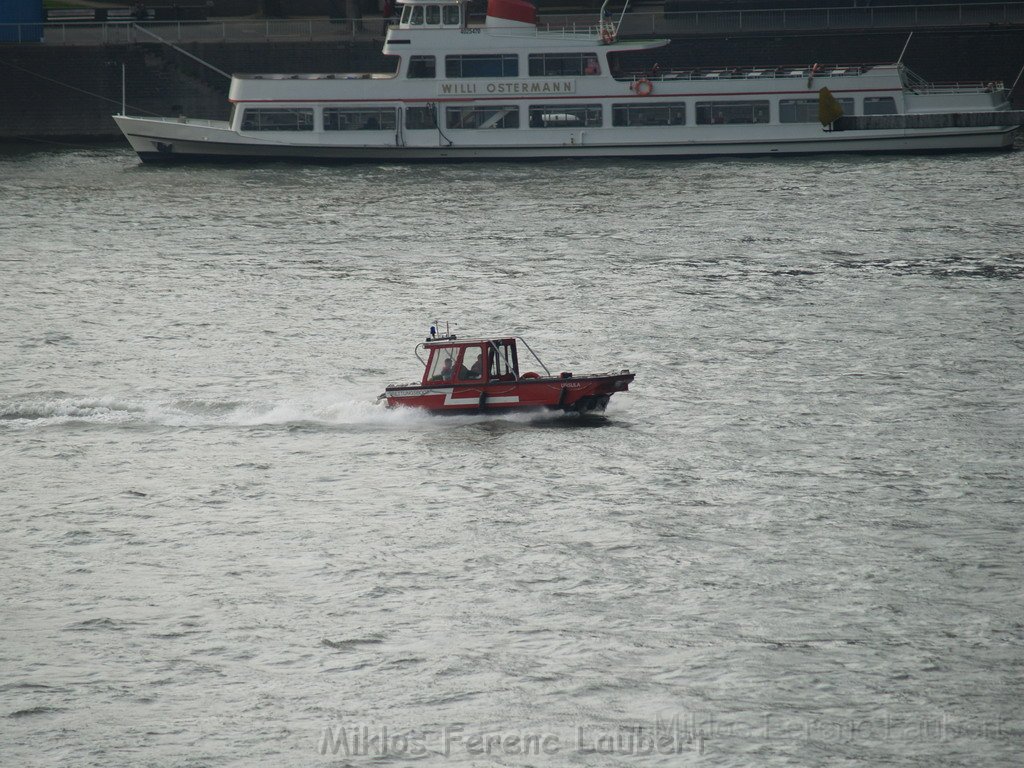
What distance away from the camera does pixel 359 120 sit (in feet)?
189

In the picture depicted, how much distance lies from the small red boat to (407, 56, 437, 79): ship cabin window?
32.0 meters

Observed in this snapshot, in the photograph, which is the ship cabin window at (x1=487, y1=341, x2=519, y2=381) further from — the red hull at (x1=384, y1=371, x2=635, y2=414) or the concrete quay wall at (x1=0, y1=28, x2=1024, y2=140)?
the concrete quay wall at (x1=0, y1=28, x2=1024, y2=140)

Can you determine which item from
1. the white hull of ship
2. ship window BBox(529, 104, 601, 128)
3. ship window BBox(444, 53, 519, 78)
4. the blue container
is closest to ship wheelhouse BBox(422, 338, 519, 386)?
ship window BBox(444, 53, 519, 78)

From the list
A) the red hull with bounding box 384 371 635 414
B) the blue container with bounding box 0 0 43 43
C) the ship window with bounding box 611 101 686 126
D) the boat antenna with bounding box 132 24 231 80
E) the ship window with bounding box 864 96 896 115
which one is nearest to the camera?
the red hull with bounding box 384 371 635 414

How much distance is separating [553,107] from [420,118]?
16.9 ft

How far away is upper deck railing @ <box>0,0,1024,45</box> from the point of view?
64.7 m

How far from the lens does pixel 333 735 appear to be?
16.7 metres

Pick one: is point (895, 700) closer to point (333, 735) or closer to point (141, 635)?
point (333, 735)

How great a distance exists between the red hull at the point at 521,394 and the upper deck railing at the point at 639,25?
39.0 meters

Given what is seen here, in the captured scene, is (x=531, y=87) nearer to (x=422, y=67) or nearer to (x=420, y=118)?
(x=422, y=67)

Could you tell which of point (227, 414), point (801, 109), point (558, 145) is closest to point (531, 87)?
point (558, 145)

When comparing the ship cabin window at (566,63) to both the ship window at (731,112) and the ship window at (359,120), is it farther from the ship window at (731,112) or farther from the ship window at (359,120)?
the ship window at (359,120)

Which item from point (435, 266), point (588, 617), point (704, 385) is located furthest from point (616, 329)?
point (588, 617)

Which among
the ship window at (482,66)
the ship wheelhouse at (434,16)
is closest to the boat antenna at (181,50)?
the ship wheelhouse at (434,16)
